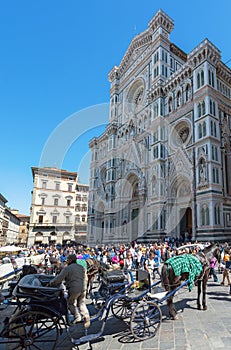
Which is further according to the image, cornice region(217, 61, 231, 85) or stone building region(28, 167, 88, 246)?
stone building region(28, 167, 88, 246)

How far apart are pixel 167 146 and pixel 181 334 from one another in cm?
2103

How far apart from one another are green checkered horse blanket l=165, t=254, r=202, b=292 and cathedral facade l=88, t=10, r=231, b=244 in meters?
12.7

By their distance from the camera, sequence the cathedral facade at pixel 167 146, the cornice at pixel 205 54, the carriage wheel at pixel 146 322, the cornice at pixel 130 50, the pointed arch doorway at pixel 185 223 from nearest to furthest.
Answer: the carriage wheel at pixel 146 322 < the cathedral facade at pixel 167 146 < the cornice at pixel 205 54 < the pointed arch doorway at pixel 185 223 < the cornice at pixel 130 50

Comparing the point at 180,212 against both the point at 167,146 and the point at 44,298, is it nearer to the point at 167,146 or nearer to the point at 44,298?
the point at 167,146

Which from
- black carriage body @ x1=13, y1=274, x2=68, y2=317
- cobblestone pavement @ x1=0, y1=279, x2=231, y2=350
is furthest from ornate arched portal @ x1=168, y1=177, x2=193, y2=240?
black carriage body @ x1=13, y1=274, x2=68, y2=317

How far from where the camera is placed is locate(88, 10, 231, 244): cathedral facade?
18.9 metres

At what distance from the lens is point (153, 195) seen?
2350 cm

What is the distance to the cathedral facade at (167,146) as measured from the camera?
62.1ft

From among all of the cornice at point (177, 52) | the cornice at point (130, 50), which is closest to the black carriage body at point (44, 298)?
the cornice at point (177, 52)

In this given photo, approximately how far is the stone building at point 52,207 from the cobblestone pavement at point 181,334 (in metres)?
41.8

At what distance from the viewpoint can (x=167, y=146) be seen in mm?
23938

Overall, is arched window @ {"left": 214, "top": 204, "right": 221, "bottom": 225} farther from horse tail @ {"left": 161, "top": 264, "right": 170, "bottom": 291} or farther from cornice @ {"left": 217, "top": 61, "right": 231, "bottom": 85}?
horse tail @ {"left": 161, "top": 264, "right": 170, "bottom": 291}

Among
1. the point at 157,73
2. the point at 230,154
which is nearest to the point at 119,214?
the point at 230,154

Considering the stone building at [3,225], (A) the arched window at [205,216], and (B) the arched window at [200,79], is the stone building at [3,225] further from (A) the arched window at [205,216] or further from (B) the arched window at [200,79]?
(B) the arched window at [200,79]
